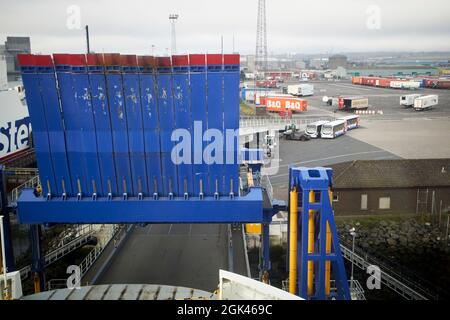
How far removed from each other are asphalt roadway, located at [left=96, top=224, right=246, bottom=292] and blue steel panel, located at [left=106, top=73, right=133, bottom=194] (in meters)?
A: 2.20

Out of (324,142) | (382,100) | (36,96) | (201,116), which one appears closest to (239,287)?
(201,116)

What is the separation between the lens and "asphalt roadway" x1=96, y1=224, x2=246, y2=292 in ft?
30.1

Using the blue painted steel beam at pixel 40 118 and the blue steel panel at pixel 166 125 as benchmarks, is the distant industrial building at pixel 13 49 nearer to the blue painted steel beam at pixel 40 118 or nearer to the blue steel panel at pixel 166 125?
the blue painted steel beam at pixel 40 118

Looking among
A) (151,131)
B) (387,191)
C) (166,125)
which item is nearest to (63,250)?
(151,131)

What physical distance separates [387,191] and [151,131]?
32.1ft

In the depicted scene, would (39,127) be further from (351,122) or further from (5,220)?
(351,122)

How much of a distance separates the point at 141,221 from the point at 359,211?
9106 mm

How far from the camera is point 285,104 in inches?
1410

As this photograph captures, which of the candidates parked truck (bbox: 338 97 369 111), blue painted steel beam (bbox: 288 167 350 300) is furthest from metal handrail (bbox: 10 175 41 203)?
parked truck (bbox: 338 97 369 111)

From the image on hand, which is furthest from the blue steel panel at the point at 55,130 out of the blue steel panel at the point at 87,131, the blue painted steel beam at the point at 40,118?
the blue steel panel at the point at 87,131

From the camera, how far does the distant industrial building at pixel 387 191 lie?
48.6 ft

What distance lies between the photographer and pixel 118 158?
8008 millimetres

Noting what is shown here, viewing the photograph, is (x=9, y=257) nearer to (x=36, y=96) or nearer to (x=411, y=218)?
(x=36, y=96)
